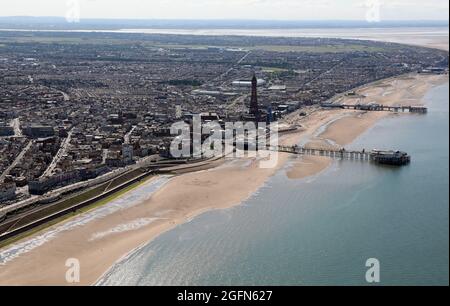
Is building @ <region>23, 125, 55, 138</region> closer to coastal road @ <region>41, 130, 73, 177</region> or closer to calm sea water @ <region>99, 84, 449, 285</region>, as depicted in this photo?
coastal road @ <region>41, 130, 73, 177</region>

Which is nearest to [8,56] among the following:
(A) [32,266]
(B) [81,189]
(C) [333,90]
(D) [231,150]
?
(C) [333,90]

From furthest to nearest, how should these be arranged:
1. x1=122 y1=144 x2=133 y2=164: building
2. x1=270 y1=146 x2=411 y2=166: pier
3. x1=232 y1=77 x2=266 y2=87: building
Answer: x1=232 y1=77 x2=266 y2=87: building, x1=270 y1=146 x2=411 y2=166: pier, x1=122 y1=144 x2=133 y2=164: building

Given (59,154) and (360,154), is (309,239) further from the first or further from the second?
(59,154)

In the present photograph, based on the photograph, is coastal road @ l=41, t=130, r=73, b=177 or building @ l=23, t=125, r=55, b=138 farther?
building @ l=23, t=125, r=55, b=138

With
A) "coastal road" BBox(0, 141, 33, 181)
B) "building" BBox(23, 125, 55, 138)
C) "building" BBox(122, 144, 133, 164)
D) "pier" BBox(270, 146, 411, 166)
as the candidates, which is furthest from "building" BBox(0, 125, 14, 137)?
"pier" BBox(270, 146, 411, 166)

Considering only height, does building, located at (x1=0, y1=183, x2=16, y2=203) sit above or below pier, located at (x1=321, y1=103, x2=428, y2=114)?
below

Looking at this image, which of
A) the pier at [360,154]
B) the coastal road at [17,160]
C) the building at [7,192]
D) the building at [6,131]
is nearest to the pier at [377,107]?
the pier at [360,154]
